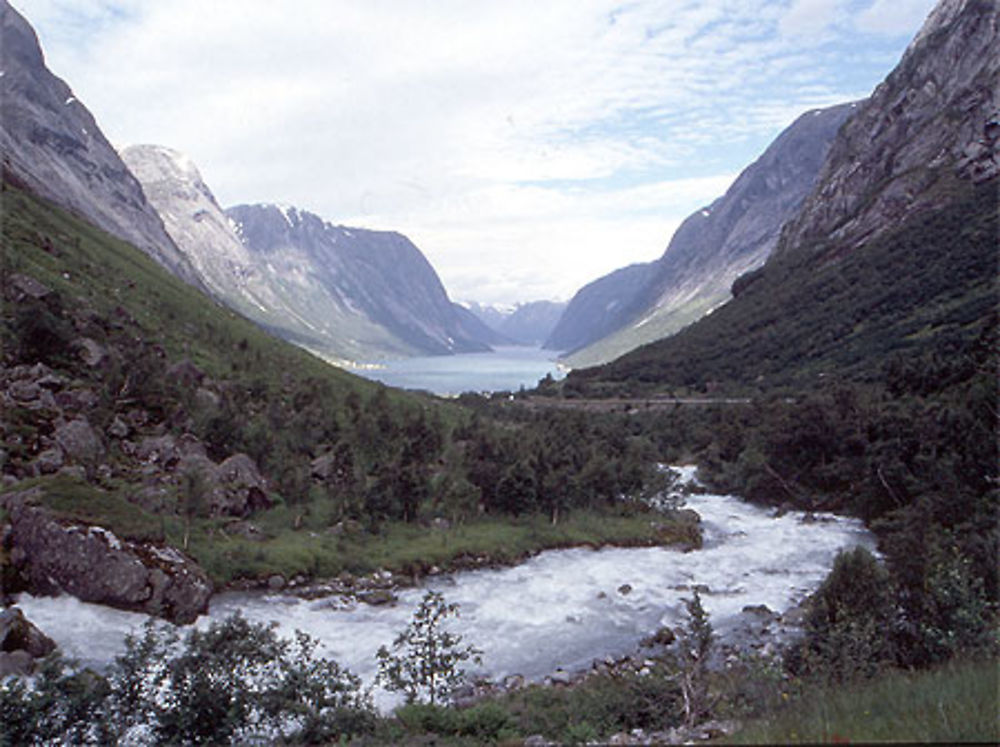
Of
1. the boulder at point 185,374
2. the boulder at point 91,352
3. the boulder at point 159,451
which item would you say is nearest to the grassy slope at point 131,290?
the boulder at point 185,374

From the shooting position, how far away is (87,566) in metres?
25.9

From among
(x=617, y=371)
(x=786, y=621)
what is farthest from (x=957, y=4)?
(x=786, y=621)

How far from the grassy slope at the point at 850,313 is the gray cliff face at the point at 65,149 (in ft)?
354

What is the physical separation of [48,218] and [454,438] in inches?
2423

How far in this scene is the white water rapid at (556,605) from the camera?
989 inches

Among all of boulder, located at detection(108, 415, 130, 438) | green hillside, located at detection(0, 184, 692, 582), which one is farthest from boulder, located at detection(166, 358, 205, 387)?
boulder, located at detection(108, 415, 130, 438)

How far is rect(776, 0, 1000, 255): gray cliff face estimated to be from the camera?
150875 mm

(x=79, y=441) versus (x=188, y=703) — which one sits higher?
(x=79, y=441)

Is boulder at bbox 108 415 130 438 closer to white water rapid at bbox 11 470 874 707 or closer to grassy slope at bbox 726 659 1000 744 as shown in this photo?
white water rapid at bbox 11 470 874 707

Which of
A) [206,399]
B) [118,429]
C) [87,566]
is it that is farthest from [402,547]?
[206,399]

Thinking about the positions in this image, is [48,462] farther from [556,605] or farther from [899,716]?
[899,716]

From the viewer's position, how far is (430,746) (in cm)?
1425

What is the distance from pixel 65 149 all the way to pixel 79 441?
15055 cm

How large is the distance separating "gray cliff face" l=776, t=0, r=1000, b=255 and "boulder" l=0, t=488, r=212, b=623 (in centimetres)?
17387
